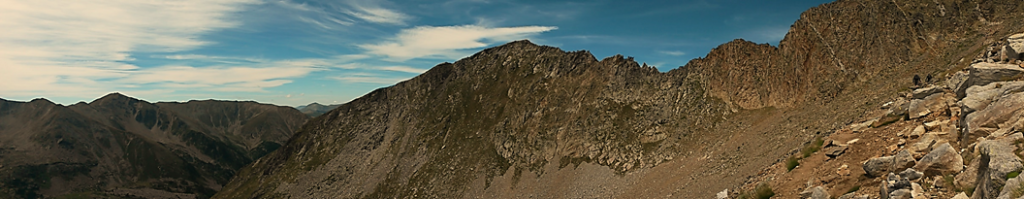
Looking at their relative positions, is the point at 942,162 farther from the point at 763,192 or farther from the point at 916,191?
the point at 763,192

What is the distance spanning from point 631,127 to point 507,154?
96.2ft

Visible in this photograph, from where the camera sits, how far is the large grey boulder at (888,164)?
13023 mm

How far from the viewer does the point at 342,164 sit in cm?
13062

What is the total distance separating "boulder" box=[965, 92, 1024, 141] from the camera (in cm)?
1221

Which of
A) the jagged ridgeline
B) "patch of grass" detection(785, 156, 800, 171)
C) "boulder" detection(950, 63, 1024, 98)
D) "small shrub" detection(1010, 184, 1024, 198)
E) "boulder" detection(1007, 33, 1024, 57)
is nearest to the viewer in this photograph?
"small shrub" detection(1010, 184, 1024, 198)

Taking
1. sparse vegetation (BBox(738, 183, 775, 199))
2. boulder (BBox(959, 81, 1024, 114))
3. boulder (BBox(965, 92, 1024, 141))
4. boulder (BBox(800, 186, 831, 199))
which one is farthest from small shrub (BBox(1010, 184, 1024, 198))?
sparse vegetation (BBox(738, 183, 775, 199))

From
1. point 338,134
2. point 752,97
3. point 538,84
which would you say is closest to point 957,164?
point 752,97

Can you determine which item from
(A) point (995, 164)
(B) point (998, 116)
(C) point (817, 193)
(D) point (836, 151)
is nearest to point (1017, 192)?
(A) point (995, 164)

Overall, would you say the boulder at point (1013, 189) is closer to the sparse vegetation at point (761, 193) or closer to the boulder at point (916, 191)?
the boulder at point (916, 191)

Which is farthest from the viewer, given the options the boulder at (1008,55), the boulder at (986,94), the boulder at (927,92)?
the boulder at (927,92)

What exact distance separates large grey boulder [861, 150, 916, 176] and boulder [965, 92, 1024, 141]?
5.14 ft

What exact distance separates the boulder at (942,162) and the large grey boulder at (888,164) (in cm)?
97

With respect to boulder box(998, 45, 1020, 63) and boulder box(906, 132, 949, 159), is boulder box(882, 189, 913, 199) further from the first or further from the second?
boulder box(998, 45, 1020, 63)

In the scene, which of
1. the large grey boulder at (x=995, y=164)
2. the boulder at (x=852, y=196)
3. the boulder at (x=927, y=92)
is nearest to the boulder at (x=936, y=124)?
the large grey boulder at (x=995, y=164)
